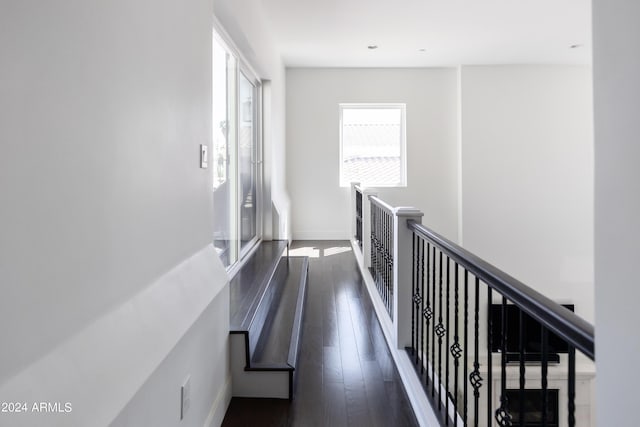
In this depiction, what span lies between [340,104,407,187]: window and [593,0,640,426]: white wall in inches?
263

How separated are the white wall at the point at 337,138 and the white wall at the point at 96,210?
215 inches

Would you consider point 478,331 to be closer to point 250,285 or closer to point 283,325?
point 283,325

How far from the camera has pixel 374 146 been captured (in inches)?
293

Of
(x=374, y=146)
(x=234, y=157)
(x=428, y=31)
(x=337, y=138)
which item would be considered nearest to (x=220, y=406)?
(x=234, y=157)

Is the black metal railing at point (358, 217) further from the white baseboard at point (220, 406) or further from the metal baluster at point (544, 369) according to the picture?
the metal baluster at point (544, 369)

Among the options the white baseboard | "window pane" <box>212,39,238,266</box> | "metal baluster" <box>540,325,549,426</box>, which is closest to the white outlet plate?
the white baseboard

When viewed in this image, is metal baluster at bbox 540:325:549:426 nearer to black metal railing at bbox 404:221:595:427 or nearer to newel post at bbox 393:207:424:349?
black metal railing at bbox 404:221:595:427

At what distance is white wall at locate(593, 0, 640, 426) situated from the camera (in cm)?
63

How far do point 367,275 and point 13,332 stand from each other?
13.0 ft

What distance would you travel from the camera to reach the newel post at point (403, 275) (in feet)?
8.74

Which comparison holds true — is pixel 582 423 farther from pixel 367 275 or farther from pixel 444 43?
pixel 444 43

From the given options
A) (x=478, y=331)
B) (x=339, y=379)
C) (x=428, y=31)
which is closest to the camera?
(x=478, y=331)

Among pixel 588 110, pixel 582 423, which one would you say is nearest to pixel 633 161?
pixel 582 423

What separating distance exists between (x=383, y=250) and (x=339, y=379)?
4.56 feet
